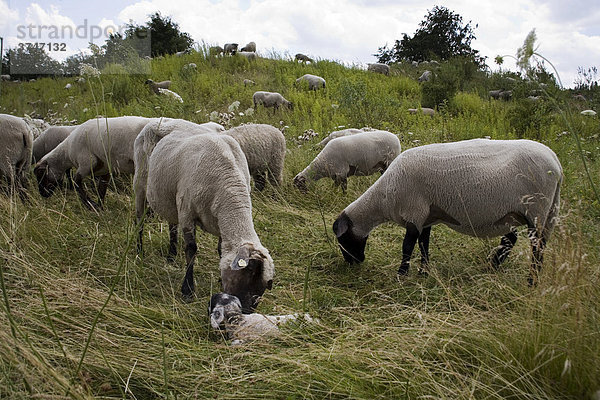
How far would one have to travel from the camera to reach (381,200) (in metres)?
4.42

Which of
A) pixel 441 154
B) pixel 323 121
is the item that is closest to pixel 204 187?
pixel 441 154

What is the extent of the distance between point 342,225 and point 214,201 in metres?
1.53

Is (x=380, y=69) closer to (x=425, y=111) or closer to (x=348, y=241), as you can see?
(x=425, y=111)

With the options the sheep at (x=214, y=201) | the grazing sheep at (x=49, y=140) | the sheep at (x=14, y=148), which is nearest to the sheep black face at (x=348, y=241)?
the sheep at (x=214, y=201)

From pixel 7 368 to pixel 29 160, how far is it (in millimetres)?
5609

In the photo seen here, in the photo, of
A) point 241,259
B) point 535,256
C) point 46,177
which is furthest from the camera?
point 46,177

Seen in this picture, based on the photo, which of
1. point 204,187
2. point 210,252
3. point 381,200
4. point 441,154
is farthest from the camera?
point 210,252

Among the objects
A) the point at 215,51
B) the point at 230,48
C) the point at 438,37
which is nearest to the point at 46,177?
the point at 215,51

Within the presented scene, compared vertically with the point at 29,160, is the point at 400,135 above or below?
above

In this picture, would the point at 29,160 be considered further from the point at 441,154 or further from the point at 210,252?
the point at 441,154

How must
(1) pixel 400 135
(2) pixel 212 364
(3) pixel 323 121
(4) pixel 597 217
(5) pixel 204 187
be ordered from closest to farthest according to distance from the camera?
1. (2) pixel 212 364
2. (5) pixel 204 187
3. (4) pixel 597 217
4. (1) pixel 400 135
5. (3) pixel 323 121

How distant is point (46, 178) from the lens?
22.9 feet

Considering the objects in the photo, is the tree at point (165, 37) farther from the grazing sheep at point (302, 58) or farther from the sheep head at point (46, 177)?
the sheep head at point (46, 177)

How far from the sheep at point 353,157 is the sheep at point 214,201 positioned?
11.5 feet
